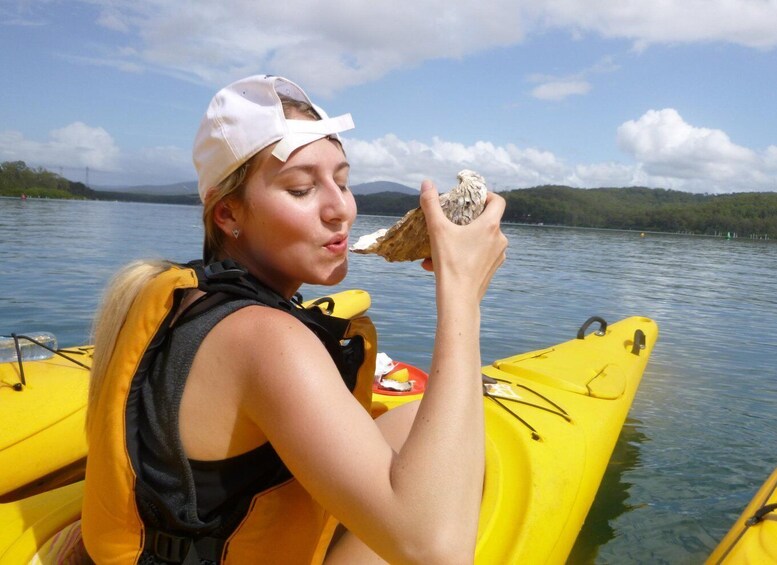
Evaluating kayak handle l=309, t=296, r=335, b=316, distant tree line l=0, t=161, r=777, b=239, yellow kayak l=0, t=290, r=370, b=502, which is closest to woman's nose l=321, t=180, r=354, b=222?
kayak handle l=309, t=296, r=335, b=316

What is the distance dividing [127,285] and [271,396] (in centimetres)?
52

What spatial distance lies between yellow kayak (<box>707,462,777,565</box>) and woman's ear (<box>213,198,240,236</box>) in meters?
2.26

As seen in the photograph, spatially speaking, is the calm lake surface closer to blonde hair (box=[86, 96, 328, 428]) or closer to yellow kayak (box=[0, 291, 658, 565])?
blonde hair (box=[86, 96, 328, 428])

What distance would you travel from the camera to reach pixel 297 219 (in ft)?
5.13

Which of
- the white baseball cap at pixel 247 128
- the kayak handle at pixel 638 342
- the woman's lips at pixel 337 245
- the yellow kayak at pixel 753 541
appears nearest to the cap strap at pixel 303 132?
the white baseball cap at pixel 247 128

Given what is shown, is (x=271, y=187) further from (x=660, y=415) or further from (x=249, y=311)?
(x=660, y=415)

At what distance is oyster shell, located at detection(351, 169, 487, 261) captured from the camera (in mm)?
1627

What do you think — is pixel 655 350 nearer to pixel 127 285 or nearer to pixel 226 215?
pixel 226 215

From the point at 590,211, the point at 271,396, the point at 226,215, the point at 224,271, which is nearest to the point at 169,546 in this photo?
the point at 271,396

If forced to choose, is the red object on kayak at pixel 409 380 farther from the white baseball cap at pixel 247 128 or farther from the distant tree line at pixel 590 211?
the distant tree line at pixel 590 211

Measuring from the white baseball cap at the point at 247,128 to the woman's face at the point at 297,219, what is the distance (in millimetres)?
38

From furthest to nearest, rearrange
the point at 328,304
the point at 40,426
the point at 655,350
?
the point at 655,350 < the point at 328,304 < the point at 40,426

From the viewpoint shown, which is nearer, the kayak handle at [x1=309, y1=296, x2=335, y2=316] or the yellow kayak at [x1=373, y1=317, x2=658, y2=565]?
the yellow kayak at [x1=373, y1=317, x2=658, y2=565]

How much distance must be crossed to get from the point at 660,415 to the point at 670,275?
19.2 metres
